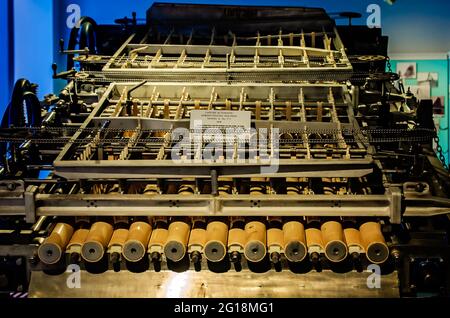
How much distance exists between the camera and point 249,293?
12.3 feet

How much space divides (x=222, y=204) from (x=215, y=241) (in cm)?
22

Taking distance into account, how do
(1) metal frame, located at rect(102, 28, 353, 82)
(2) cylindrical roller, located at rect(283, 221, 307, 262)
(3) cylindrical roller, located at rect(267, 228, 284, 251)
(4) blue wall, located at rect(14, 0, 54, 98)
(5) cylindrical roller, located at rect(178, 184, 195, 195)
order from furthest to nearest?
1. (4) blue wall, located at rect(14, 0, 54, 98)
2. (1) metal frame, located at rect(102, 28, 353, 82)
3. (5) cylindrical roller, located at rect(178, 184, 195, 195)
4. (3) cylindrical roller, located at rect(267, 228, 284, 251)
5. (2) cylindrical roller, located at rect(283, 221, 307, 262)

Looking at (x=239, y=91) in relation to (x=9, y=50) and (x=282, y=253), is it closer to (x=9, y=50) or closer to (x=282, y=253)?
(x=282, y=253)

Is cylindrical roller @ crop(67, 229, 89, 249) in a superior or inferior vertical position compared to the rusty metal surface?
superior

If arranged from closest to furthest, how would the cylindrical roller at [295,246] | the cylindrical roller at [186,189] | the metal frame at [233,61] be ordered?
1. the cylindrical roller at [295,246]
2. the cylindrical roller at [186,189]
3. the metal frame at [233,61]

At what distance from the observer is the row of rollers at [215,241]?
11.9ft

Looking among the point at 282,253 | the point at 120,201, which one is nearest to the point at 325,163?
the point at 282,253

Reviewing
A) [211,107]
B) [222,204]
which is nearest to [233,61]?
[211,107]

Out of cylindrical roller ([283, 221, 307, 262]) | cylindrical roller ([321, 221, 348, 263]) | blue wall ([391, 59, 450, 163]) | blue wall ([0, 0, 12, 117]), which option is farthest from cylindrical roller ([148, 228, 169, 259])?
blue wall ([391, 59, 450, 163])

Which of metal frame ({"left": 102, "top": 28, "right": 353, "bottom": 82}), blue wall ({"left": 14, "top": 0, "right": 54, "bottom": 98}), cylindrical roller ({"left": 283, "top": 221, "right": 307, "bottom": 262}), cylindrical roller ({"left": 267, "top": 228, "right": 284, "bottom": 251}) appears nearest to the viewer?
cylindrical roller ({"left": 283, "top": 221, "right": 307, "bottom": 262})

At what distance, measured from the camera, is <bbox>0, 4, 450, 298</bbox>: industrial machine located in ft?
12.1

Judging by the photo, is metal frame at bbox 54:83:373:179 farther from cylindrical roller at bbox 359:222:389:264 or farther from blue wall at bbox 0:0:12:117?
blue wall at bbox 0:0:12:117

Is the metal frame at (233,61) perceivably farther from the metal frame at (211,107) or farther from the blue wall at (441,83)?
the blue wall at (441,83)

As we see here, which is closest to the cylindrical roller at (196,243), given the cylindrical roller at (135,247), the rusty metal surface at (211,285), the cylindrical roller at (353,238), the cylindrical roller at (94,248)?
the rusty metal surface at (211,285)
